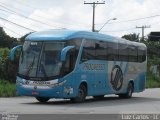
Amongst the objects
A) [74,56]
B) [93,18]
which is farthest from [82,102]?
[93,18]

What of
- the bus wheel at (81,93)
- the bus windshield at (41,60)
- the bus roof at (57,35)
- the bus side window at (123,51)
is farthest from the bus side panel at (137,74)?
the bus windshield at (41,60)

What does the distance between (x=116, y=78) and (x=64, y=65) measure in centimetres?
Answer: 677

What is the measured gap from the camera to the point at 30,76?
81.4 ft

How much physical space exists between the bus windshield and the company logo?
6175mm

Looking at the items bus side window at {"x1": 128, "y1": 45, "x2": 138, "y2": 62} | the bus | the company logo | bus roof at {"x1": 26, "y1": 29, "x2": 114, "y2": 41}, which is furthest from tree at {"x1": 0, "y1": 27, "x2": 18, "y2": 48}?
bus roof at {"x1": 26, "y1": 29, "x2": 114, "y2": 41}

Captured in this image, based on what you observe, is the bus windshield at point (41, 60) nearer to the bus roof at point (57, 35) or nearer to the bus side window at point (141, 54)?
the bus roof at point (57, 35)

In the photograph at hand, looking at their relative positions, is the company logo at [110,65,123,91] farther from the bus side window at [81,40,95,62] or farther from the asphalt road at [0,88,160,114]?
the asphalt road at [0,88,160,114]

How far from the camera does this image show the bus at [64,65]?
24.5m

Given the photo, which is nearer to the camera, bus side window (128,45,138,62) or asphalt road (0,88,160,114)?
asphalt road (0,88,160,114)

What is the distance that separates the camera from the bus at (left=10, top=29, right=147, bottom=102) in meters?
24.5

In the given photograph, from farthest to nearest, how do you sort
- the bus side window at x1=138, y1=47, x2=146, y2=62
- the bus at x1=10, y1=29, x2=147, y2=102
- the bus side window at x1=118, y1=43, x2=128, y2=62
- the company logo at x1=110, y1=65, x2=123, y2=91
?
the bus side window at x1=138, y1=47, x2=146, y2=62, the bus side window at x1=118, y1=43, x2=128, y2=62, the company logo at x1=110, y1=65, x2=123, y2=91, the bus at x1=10, y1=29, x2=147, y2=102

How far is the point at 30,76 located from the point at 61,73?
1452mm

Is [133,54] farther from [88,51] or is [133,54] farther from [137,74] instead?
[88,51]

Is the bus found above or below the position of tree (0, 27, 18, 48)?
below
